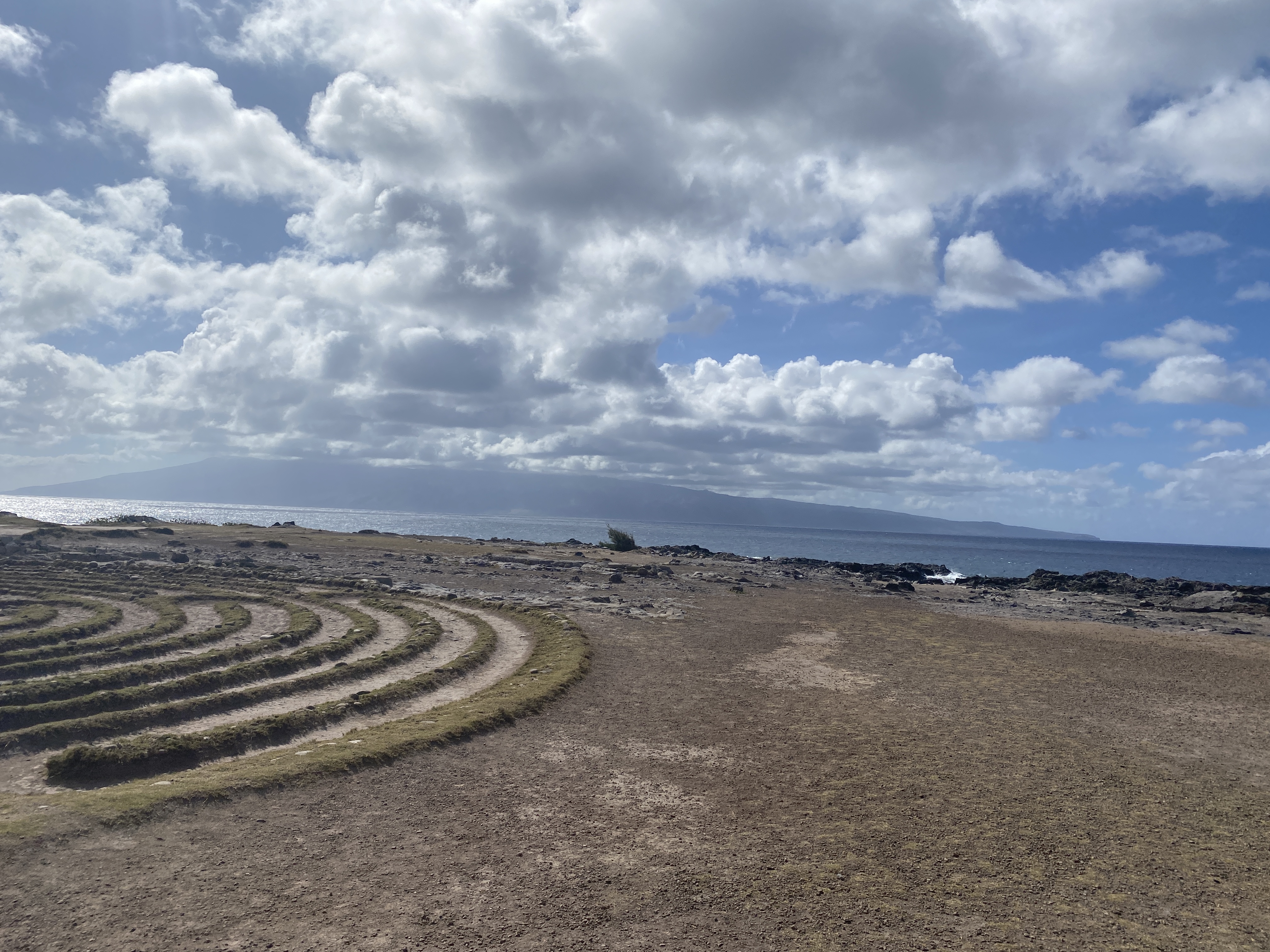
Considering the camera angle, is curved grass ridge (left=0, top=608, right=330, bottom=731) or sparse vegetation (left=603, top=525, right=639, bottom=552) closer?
curved grass ridge (left=0, top=608, right=330, bottom=731)

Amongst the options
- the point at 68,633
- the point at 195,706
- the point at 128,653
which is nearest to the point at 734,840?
the point at 195,706

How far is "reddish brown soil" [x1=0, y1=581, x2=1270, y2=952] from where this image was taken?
945 cm

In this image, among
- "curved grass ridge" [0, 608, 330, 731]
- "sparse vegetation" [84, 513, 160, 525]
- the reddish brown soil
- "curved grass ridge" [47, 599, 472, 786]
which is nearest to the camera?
the reddish brown soil

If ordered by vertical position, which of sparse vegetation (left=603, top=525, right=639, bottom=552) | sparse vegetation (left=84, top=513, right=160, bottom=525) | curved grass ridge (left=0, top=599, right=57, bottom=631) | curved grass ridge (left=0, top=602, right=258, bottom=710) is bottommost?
curved grass ridge (left=0, top=599, right=57, bottom=631)

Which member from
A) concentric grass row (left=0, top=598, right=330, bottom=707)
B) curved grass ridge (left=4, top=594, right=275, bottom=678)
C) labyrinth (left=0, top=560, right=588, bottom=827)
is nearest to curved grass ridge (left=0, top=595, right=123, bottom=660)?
labyrinth (left=0, top=560, right=588, bottom=827)

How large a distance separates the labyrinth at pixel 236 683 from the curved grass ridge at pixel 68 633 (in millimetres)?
88

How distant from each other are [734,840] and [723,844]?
11.1 inches

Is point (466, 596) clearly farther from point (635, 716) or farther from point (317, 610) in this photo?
point (635, 716)

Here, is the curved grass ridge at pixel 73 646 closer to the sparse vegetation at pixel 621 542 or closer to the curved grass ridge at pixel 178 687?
the curved grass ridge at pixel 178 687

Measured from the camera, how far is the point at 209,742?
16391 millimetres

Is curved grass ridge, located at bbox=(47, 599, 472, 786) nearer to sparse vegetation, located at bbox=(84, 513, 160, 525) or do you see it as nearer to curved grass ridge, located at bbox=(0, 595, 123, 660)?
curved grass ridge, located at bbox=(0, 595, 123, 660)

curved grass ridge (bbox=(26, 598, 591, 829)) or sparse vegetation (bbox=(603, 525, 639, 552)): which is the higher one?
sparse vegetation (bbox=(603, 525, 639, 552))

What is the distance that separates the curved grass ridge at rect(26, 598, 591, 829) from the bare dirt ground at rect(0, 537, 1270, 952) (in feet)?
1.43

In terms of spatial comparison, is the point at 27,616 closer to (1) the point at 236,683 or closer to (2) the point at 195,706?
(1) the point at 236,683
